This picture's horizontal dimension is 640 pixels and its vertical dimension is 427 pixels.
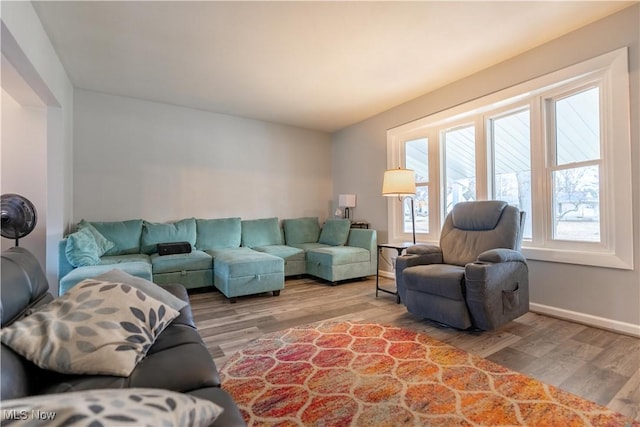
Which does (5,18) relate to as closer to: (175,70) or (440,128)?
(175,70)

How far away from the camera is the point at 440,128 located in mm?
3834

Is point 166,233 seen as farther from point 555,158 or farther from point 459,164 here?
point 555,158

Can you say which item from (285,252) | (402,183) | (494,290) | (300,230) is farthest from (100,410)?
(300,230)

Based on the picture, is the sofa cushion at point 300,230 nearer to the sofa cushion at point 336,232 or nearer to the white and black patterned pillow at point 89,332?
the sofa cushion at point 336,232

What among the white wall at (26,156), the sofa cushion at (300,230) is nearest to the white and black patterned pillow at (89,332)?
the white wall at (26,156)

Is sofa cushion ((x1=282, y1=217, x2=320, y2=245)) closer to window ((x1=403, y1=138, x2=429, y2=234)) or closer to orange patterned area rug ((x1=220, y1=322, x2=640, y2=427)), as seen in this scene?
window ((x1=403, y1=138, x2=429, y2=234))

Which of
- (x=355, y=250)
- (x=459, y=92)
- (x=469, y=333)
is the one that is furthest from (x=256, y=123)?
(x=469, y=333)

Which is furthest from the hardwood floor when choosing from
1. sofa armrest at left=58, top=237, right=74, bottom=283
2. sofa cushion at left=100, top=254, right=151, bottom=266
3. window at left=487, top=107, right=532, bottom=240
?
sofa armrest at left=58, top=237, right=74, bottom=283

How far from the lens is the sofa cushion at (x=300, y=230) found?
4.92m

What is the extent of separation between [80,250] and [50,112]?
1416 millimetres

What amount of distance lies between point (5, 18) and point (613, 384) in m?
4.06

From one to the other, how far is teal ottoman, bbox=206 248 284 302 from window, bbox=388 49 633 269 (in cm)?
214

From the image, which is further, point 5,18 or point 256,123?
point 256,123

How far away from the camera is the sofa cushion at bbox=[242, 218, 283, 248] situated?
4543mm
